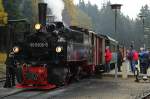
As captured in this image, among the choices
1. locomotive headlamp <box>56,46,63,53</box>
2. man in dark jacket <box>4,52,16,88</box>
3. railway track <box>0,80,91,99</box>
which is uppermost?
locomotive headlamp <box>56,46,63,53</box>

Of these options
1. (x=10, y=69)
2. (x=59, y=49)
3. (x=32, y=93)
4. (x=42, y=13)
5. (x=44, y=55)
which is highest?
(x=42, y=13)

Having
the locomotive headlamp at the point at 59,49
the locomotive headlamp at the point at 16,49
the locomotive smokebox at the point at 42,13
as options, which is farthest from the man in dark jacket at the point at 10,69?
the locomotive headlamp at the point at 59,49

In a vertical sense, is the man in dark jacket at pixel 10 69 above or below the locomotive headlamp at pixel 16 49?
below

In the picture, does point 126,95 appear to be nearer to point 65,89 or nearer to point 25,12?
point 65,89

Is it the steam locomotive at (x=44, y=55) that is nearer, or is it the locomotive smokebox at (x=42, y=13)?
the steam locomotive at (x=44, y=55)

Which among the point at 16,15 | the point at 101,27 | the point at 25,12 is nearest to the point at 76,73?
the point at 16,15

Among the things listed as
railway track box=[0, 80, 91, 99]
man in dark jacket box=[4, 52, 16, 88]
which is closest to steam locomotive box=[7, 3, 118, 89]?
man in dark jacket box=[4, 52, 16, 88]

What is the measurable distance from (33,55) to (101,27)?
383 ft

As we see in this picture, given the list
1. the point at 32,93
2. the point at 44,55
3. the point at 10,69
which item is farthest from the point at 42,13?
the point at 32,93

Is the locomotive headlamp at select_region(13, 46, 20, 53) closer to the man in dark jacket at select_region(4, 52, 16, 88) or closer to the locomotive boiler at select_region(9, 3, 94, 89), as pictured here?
the locomotive boiler at select_region(9, 3, 94, 89)

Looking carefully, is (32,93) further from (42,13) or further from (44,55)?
(42,13)

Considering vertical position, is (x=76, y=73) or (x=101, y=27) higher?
(x=101, y=27)

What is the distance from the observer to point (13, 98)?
16.9m

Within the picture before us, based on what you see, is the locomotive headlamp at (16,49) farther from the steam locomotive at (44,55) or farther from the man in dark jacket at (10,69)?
the man in dark jacket at (10,69)
